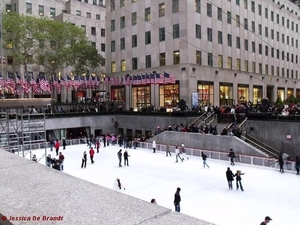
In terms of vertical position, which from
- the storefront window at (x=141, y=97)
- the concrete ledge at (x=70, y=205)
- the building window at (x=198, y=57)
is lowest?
the concrete ledge at (x=70, y=205)

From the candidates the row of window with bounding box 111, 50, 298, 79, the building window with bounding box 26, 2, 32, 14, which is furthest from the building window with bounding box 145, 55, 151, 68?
the building window with bounding box 26, 2, 32, 14

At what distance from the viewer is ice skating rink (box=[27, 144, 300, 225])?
1272 centimetres

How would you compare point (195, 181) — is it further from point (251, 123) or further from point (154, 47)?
point (154, 47)

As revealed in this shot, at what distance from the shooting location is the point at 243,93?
4881 cm

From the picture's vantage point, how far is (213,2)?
42.8 meters

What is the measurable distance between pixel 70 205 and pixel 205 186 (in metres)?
15.1

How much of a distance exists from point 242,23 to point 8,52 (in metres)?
37.6

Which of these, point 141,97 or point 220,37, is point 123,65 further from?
point 220,37

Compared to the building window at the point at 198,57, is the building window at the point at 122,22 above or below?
above

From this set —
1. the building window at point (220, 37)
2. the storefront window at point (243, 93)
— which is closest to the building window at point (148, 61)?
Result: the building window at point (220, 37)

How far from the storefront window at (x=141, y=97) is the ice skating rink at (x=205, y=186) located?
19488mm

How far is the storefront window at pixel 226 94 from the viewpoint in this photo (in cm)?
4428

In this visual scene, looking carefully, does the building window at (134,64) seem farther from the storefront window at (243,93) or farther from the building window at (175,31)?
the storefront window at (243,93)

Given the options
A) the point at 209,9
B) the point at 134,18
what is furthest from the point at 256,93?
the point at 134,18
